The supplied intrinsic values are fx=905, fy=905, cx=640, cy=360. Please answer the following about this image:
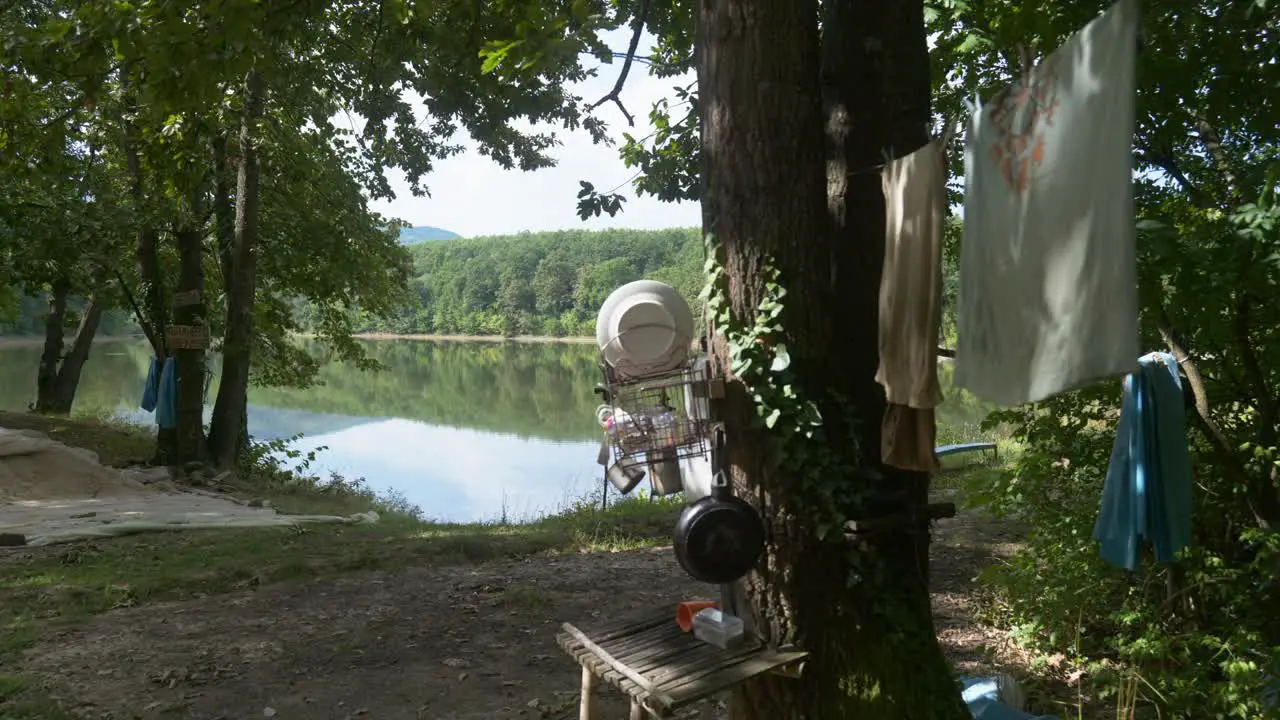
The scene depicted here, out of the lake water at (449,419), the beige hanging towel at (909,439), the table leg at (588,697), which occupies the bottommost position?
the lake water at (449,419)

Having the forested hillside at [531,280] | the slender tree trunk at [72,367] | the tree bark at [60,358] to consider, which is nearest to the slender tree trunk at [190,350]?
the tree bark at [60,358]

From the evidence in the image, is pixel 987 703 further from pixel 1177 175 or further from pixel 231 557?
pixel 231 557

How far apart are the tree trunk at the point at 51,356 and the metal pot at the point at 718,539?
15424mm

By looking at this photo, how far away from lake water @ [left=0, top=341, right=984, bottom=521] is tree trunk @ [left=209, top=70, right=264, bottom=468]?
115 inches

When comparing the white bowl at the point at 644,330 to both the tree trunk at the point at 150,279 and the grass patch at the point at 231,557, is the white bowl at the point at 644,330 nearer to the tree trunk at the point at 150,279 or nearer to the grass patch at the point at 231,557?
the grass patch at the point at 231,557

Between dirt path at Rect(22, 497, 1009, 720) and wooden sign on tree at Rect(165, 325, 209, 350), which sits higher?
wooden sign on tree at Rect(165, 325, 209, 350)

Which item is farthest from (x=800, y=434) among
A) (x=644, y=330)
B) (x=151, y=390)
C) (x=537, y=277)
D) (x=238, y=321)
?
(x=537, y=277)

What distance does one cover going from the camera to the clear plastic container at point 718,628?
315 cm

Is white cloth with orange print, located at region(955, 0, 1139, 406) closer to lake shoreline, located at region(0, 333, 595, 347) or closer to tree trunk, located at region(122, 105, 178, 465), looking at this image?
tree trunk, located at region(122, 105, 178, 465)

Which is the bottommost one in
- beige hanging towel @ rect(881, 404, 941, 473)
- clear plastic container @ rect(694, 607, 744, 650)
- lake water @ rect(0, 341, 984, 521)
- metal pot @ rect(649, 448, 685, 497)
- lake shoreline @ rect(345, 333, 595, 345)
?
lake water @ rect(0, 341, 984, 521)

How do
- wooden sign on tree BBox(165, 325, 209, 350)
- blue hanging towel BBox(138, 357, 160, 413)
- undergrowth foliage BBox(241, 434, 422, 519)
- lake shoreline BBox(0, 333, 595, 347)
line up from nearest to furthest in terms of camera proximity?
wooden sign on tree BBox(165, 325, 209, 350)
blue hanging towel BBox(138, 357, 160, 413)
undergrowth foliage BBox(241, 434, 422, 519)
lake shoreline BBox(0, 333, 595, 347)

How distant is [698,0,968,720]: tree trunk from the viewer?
325 cm

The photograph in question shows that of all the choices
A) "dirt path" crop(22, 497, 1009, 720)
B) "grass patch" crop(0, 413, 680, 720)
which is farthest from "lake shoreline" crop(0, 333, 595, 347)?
"dirt path" crop(22, 497, 1009, 720)

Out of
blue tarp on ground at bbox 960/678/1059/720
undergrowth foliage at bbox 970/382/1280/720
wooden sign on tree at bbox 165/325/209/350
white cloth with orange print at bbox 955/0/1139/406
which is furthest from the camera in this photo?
wooden sign on tree at bbox 165/325/209/350
